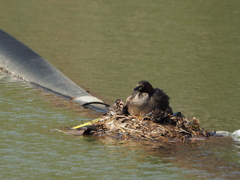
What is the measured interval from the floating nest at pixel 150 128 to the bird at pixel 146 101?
0.58ft

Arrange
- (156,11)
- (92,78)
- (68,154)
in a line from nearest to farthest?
(68,154) → (92,78) → (156,11)

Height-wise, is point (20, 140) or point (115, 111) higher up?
point (115, 111)

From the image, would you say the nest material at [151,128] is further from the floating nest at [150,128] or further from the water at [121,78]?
the water at [121,78]

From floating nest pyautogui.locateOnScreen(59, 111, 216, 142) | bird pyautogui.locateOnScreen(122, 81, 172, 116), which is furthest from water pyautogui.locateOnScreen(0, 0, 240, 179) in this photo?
bird pyautogui.locateOnScreen(122, 81, 172, 116)

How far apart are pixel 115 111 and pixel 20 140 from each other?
2213 millimetres

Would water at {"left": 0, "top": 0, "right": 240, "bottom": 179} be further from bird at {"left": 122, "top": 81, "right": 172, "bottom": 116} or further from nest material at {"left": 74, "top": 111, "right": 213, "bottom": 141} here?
bird at {"left": 122, "top": 81, "right": 172, "bottom": 116}

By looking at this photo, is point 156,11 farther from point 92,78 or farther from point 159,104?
point 159,104

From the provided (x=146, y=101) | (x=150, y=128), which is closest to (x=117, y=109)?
(x=146, y=101)

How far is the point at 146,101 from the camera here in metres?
12.5

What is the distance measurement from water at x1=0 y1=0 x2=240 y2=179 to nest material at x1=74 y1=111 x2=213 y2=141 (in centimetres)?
38

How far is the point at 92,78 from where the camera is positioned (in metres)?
19.2

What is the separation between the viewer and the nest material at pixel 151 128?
1204 centimetres

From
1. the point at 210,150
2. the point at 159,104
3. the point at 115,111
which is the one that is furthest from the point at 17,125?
the point at 210,150

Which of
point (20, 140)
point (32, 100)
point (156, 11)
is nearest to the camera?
point (20, 140)
